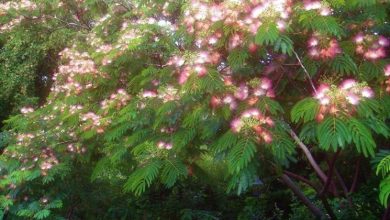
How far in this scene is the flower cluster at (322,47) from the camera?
10.8 ft

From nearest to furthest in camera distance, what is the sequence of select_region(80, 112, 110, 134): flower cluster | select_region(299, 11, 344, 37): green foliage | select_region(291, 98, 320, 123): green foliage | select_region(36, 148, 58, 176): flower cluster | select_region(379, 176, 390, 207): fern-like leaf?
1. select_region(379, 176, 390, 207): fern-like leaf
2. select_region(291, 98, 320, 123): green foliage
3. select_region(299, 11, 344, 37): green foliage
4. select_region(80, 112, 110, 134): flower cluster
5. select_region(36, 148, 58, 176): flower cluster

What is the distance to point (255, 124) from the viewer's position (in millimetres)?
2842

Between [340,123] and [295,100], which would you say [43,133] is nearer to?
[295,100]

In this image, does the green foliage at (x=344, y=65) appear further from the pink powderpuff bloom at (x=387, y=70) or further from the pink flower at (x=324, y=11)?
the pink flower at (x=324, y=11)

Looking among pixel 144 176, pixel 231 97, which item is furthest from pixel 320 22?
pixel 144 176

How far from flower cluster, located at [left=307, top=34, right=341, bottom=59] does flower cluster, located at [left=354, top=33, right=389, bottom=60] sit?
225 millimetres

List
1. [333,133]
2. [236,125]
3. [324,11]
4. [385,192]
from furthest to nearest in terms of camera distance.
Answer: [324,11]
[236,125]
[333,133]
[385,192]

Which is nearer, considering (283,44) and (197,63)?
(283,44)

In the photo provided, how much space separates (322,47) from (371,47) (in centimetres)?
43

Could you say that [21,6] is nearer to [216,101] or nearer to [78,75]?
[78,75]

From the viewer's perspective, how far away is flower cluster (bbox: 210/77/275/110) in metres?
3.26

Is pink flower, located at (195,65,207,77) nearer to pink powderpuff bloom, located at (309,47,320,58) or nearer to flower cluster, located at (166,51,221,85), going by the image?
flower cluster, located at (166,51,221,85)

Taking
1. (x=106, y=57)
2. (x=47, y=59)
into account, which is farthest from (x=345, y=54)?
(x=47, y=59)

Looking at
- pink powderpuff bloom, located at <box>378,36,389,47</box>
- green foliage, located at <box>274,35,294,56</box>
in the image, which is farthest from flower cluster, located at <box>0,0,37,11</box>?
pink powderpuff bloom, located at <box>378,36,389,47</box>
